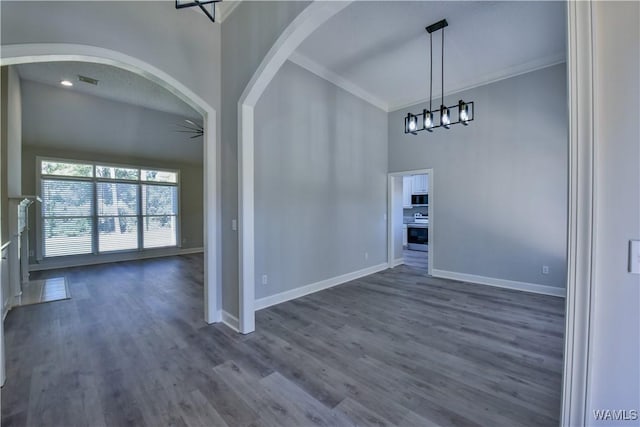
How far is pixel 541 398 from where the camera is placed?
1.90 meters

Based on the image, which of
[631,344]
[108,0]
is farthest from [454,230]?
[108,0]

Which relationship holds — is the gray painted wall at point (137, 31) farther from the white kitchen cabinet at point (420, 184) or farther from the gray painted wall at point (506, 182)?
the white kitchen cabinet at point (420, 184)

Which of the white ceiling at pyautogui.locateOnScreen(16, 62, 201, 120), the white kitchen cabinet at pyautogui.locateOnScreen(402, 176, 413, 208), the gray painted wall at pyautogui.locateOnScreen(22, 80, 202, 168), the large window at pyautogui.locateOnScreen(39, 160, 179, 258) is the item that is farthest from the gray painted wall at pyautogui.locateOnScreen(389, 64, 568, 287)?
the large window at pyautogui.locateOnScreen(39, 160, 179, 258)

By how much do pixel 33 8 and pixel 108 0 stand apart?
0.57 meters

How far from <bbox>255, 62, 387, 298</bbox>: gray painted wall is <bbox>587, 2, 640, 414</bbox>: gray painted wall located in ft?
10.7

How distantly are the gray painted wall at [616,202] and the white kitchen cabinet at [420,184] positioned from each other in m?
7.72

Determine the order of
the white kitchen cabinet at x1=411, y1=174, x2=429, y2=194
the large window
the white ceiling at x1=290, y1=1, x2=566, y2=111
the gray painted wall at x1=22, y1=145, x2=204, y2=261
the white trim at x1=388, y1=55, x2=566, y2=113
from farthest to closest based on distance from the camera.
→ the white kitchen cabinet at x1=411, y1=174, x2=429, y2=194 < the gray painted wall at x1=22, y1=145, x2=204, y2=261 < the large window < the white trim at x1=388, y1=55, x2=566, y2=113 < the white ceiling at x1=290, y1=1, x2=566, y2=111

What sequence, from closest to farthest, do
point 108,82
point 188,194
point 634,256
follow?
point 634,256
point 108,82
point 188,194

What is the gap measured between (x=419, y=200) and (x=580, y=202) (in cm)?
785

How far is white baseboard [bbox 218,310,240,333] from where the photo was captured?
2.96 metres

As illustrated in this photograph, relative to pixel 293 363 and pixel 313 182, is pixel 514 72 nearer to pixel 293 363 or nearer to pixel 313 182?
pixel 313 182

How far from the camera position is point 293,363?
7.68 feet

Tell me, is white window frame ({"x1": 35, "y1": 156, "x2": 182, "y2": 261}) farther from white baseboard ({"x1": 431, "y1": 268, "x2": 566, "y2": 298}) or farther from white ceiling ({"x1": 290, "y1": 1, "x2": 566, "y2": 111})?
white baseboard ({"x1": 431, "y1": 268, "x2": 566, "y2": 298})

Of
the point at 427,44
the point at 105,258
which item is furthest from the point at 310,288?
the point at 105,258
